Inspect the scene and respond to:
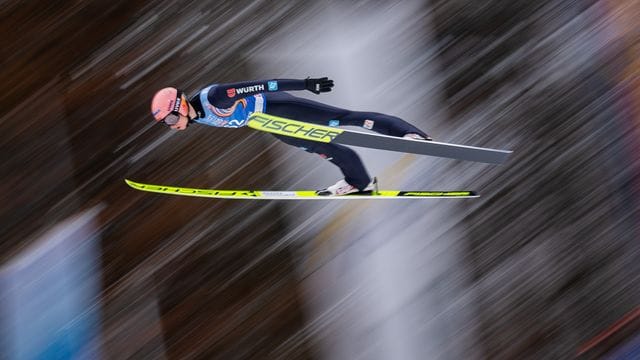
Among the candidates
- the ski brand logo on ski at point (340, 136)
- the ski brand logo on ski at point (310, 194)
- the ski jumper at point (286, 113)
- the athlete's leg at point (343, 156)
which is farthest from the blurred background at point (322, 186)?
the ski brand logo on ski at point (340, 136)

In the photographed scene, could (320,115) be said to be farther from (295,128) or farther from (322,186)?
(322,186)

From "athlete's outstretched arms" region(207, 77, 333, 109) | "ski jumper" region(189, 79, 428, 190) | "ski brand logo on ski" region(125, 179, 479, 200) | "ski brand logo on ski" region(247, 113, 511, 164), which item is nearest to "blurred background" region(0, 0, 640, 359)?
"ski brand logo on ski" region(125, 179, 479, 200)

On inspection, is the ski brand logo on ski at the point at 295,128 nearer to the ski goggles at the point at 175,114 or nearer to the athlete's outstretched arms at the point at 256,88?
the athlete's outstretched arms at the point at 256,88

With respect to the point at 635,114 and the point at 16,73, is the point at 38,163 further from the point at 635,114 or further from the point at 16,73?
the point at 635,114

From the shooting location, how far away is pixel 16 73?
8594mm

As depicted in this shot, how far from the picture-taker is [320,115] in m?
6.81

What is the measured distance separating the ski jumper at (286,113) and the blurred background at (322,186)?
1657mm

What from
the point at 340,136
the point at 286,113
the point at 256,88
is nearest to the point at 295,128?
the point at 286,113

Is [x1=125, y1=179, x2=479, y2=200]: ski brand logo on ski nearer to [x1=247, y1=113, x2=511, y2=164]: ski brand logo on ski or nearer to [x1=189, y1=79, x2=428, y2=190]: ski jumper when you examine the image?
[x1=189, y1=79, x2=428, y2=190]: ski jumper

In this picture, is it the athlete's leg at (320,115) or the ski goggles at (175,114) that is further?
the athlete's leg at (320,115)

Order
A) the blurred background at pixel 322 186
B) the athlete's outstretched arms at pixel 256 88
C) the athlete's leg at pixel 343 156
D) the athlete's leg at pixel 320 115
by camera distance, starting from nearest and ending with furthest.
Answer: the athlete's outstretched arms at pixel 256 88 < the athlete's leg at pixel 320 115 < the athlete's leg at pixel 343 156 < the blurred background at pixel 322 186

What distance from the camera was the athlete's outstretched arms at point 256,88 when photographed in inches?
244

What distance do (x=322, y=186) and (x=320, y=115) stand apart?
6.34 ft

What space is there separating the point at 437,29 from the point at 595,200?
2.58 metres
